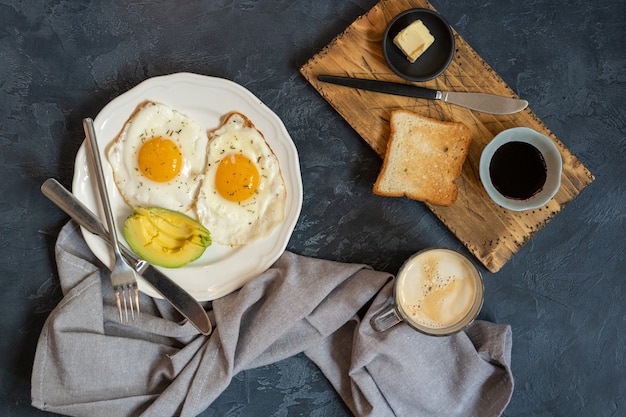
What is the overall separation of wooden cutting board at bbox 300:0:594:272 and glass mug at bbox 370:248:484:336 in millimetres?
132

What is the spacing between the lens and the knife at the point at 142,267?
205 cm

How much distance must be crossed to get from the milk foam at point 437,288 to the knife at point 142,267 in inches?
27.4

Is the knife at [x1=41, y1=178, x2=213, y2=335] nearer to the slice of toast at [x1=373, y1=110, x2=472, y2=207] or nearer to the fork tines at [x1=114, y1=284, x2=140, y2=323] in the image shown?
the fork tines at [x1=114, y1=284, x2=140, y2=323]

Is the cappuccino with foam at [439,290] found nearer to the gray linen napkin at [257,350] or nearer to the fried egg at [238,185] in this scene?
the gray linen napkin at [257,350]

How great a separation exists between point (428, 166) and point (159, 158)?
3.13ft

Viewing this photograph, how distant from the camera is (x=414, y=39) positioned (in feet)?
6.93

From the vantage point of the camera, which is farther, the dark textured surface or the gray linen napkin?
the dark textured surface

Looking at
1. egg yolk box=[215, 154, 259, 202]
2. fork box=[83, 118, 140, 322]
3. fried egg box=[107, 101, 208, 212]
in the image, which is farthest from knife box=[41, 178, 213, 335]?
egg yolk box=[215, 154, 259, 202]

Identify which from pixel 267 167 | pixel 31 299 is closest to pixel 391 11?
pixel 267 167

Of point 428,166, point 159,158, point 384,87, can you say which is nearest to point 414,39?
point 384,87

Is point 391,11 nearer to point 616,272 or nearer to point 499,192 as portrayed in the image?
point 499,192

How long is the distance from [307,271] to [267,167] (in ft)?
1.31

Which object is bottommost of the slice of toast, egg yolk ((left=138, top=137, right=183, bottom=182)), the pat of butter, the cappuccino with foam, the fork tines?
the cappuccino with foam

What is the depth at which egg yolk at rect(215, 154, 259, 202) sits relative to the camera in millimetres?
2123
